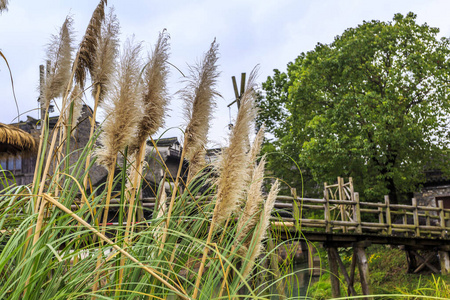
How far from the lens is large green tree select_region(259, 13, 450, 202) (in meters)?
15.7

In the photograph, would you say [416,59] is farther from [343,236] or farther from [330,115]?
[343,236]

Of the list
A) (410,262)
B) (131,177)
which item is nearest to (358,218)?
(410,262)

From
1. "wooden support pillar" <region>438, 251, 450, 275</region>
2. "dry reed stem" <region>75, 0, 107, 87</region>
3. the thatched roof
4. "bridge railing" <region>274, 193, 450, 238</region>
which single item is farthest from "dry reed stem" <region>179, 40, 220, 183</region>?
"wooden support pillar" <region>438, 251, 450, 275</region>

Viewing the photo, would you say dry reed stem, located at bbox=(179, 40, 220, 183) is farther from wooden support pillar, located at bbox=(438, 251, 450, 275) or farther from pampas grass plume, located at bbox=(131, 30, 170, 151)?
wooden support pillar, located at bbox=(438, 251, 450, 275)

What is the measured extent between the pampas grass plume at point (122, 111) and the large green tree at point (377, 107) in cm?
1443

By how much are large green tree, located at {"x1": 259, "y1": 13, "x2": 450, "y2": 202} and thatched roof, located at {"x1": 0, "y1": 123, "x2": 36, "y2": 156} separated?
876 cm

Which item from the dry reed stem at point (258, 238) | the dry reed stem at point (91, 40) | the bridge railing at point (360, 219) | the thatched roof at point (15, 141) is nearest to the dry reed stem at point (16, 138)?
the thatched roof at point (15, 141)

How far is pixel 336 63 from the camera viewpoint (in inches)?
678

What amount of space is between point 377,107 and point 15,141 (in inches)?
467

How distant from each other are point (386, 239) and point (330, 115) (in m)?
6.04

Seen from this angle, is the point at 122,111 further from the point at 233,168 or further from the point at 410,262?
the point at 410,262

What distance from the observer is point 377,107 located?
15.9 meters

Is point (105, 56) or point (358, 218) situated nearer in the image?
point (105, 56)

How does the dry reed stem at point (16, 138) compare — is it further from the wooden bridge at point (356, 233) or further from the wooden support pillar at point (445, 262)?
the wooden support pillar at point (445, 262)
